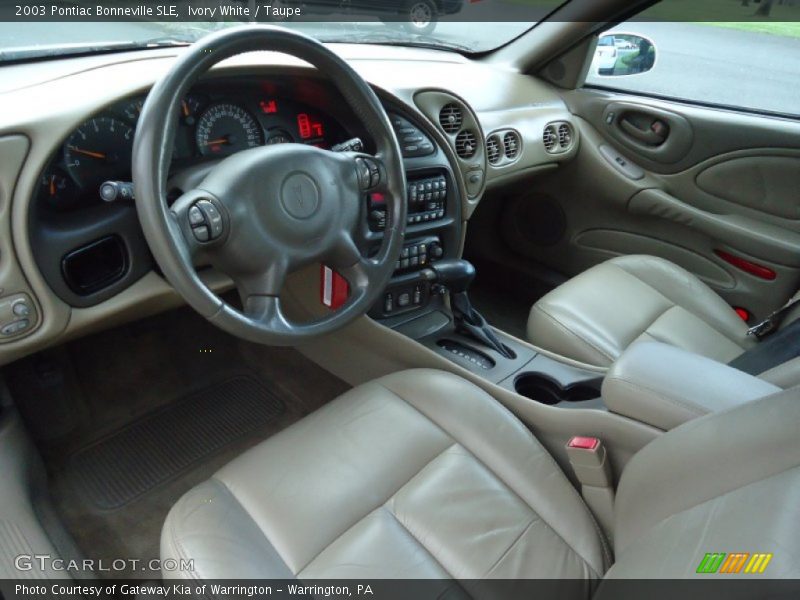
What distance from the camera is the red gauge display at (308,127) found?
149cm

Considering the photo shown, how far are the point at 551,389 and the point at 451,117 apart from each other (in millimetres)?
868

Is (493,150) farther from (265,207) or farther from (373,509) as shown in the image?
(373,509)

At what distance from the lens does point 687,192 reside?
88.4 inches

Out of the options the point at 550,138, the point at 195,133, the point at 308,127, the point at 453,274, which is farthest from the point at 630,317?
the point at 195,133

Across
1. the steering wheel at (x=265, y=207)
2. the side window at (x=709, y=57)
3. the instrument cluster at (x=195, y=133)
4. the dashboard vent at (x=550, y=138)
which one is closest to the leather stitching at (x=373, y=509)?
the steering wheel at (x=265, y=207)

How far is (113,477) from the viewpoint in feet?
5.34

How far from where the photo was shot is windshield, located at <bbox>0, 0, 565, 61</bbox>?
1.34 meters

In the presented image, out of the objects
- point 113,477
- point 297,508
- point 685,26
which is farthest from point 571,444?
point 685,26

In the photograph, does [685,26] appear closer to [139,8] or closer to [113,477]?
[139,8]

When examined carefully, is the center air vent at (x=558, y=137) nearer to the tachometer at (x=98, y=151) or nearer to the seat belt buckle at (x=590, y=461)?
the seat belt buckle at (x=590, y=461)

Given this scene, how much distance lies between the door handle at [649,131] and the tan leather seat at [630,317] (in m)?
0.61

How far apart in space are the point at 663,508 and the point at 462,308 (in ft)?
3.05

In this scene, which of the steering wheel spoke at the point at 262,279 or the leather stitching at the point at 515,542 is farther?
the steering wheel spoke at the point at 262,279

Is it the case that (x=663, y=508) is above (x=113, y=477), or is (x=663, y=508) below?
above
